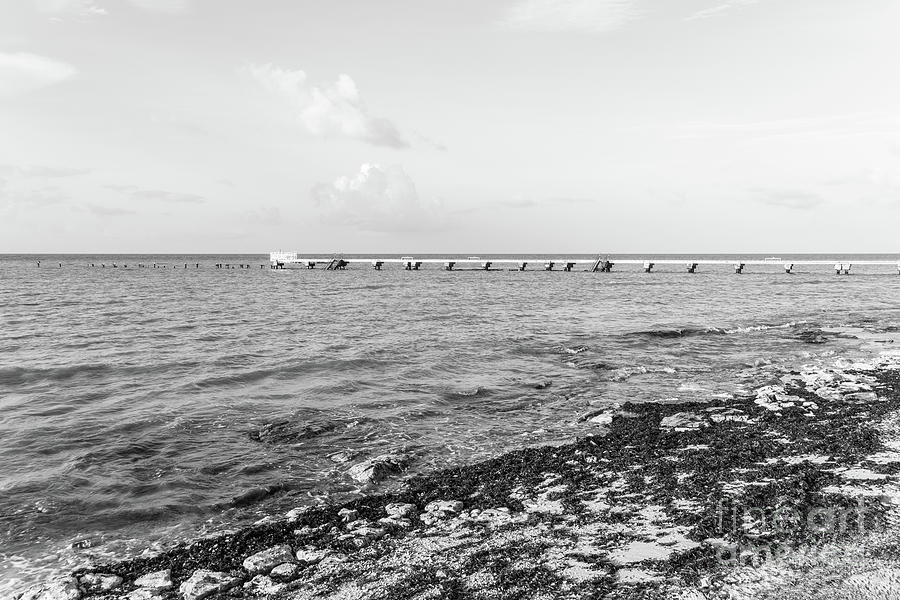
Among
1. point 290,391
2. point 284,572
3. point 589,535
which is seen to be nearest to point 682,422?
point 589,535

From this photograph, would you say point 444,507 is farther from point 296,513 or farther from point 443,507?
point 296,513

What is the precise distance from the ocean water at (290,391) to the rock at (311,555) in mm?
1677

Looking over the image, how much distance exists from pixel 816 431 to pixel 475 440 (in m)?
5.80

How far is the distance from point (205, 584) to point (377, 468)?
11.6ft

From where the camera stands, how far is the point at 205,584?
18.2 feet

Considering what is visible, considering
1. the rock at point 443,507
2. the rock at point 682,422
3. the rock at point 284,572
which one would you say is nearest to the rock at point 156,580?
the rock at point 284,572

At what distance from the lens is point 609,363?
17.7 m

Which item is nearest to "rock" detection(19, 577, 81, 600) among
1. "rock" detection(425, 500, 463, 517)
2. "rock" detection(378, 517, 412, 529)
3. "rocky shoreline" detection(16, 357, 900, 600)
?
"rocky shoreline" detection(16, 357, 900, 600)

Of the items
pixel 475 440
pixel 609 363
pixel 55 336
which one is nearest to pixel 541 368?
pixel 609 363

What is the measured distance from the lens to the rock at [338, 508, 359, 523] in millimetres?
6949

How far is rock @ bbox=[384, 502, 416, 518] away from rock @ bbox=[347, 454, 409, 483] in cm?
135

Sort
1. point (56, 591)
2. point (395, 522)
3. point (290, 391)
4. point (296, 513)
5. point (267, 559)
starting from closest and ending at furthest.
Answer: point (56, 591), point (267, 559), point (395, 522), point (296, 513), point (290, 391)

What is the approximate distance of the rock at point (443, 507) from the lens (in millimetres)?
6902

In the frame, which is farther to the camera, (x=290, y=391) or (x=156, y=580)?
(x=290, y=391)
